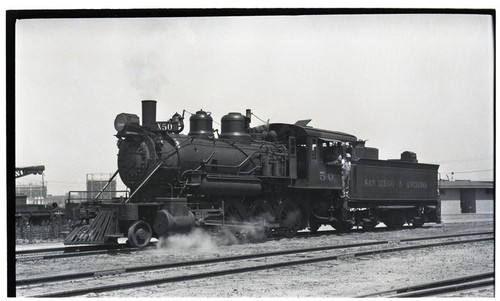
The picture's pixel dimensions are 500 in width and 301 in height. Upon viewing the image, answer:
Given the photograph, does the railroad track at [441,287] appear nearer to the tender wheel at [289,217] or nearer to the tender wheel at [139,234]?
the tender wheel at [139,234]

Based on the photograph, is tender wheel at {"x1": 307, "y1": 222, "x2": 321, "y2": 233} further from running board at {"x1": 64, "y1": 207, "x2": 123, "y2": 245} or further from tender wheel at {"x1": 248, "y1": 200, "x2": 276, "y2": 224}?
running board at {"x1": 64, "y1": 207, "x2": 123, "y2": 245}

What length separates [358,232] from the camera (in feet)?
69.6

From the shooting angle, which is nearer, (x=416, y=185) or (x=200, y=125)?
(x=200, y=125)

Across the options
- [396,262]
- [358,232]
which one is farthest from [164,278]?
[358,232]

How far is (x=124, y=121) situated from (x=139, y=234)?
306cm

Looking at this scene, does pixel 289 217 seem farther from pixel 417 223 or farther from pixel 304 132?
pixel 417 223

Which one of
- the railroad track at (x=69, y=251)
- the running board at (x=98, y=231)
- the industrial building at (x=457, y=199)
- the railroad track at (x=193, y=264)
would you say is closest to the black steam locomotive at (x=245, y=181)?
the running board at (x=98, y=231)

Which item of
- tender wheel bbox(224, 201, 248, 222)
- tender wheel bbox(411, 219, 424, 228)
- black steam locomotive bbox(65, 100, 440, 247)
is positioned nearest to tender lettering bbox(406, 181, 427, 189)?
black steam locomotive bbox(65, 100, 440, 247)

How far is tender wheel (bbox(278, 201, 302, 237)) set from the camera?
1898 cm

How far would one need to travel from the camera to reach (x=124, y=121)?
1553 centimetres

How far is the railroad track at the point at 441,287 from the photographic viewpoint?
351 inches

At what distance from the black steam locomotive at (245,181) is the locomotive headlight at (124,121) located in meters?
0.03

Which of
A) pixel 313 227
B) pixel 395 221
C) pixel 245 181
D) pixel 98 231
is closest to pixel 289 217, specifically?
pixel 313 227

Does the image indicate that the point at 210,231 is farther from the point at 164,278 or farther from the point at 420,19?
the point at 420,19
